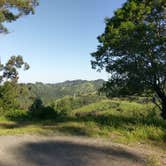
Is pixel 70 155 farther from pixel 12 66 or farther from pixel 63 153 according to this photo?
pixel 12 66

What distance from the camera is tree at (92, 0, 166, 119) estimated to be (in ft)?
56.8

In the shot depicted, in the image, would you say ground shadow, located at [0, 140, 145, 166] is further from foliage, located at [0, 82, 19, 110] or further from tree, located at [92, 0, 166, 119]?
foliage, located at [0, 82, 19, 110]

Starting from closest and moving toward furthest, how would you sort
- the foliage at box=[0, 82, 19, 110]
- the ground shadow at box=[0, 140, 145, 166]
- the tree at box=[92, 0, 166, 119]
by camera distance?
1. the ground shadow at box=[0, 140, 145, 166]
2. the tree at box=[92, 0, 166, 119]
3. the foliage at box=[0, 82, 19, 110]

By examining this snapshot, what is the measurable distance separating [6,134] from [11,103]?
33.6 m

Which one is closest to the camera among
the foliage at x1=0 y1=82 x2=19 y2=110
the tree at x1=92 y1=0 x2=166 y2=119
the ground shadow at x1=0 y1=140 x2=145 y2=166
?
the ground shadow at x1=0 y1=140 x2=145 y2=166

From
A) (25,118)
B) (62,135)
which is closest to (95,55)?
(25,118)

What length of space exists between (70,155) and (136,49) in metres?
11.2

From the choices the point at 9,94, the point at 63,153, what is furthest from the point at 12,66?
the point at 63,153

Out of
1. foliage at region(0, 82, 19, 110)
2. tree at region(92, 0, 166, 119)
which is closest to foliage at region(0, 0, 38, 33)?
tree at region(92, 0, 166, 119)

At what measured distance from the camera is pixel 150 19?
18.6m

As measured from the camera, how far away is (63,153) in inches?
290

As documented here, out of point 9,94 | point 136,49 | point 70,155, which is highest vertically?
point 136,49

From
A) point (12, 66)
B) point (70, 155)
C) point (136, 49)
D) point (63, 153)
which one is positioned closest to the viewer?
point (70, 155)

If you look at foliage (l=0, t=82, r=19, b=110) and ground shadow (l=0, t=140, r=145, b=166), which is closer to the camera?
ground shadow (l=0, t=140, r=145, b=166)
